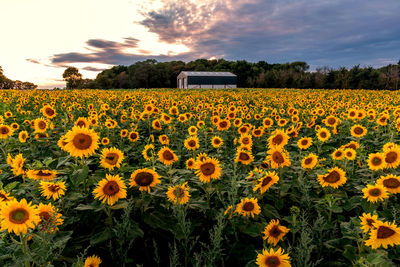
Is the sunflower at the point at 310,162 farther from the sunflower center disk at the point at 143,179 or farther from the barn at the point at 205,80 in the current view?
the barn at the point at 205,80

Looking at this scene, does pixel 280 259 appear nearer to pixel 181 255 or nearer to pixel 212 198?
pixel 181 255

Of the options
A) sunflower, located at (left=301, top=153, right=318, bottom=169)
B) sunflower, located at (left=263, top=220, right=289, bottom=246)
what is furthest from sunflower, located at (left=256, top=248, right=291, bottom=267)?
sunflower, located at (left=301, top=153, right=318, bottom=169)

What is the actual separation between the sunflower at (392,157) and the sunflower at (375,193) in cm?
97

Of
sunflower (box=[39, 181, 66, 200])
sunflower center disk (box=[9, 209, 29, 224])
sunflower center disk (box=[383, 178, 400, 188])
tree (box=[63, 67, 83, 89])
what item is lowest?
sunflower center disk (box=[383, 178, 400, 188])

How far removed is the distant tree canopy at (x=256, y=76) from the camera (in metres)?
52.8

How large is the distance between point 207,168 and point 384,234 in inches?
75.2

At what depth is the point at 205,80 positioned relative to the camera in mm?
82250

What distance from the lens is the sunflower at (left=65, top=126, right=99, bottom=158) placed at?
2985 millimetres

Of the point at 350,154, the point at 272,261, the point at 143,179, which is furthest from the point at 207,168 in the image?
the point at 350,154

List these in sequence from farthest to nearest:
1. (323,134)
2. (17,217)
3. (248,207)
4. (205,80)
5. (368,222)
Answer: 1. (205,80)
2. (323,134)
3. (248,207)
4. (368,222)
5. (17,217)

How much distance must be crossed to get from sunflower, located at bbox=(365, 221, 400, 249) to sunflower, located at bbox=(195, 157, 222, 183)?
1.72 meters

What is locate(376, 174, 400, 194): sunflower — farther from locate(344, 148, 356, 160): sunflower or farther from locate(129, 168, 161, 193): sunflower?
locate(129, 168, 161, 193): sunflower

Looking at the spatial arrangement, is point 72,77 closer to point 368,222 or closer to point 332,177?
point 332,177

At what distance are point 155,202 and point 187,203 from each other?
0.47 metres
